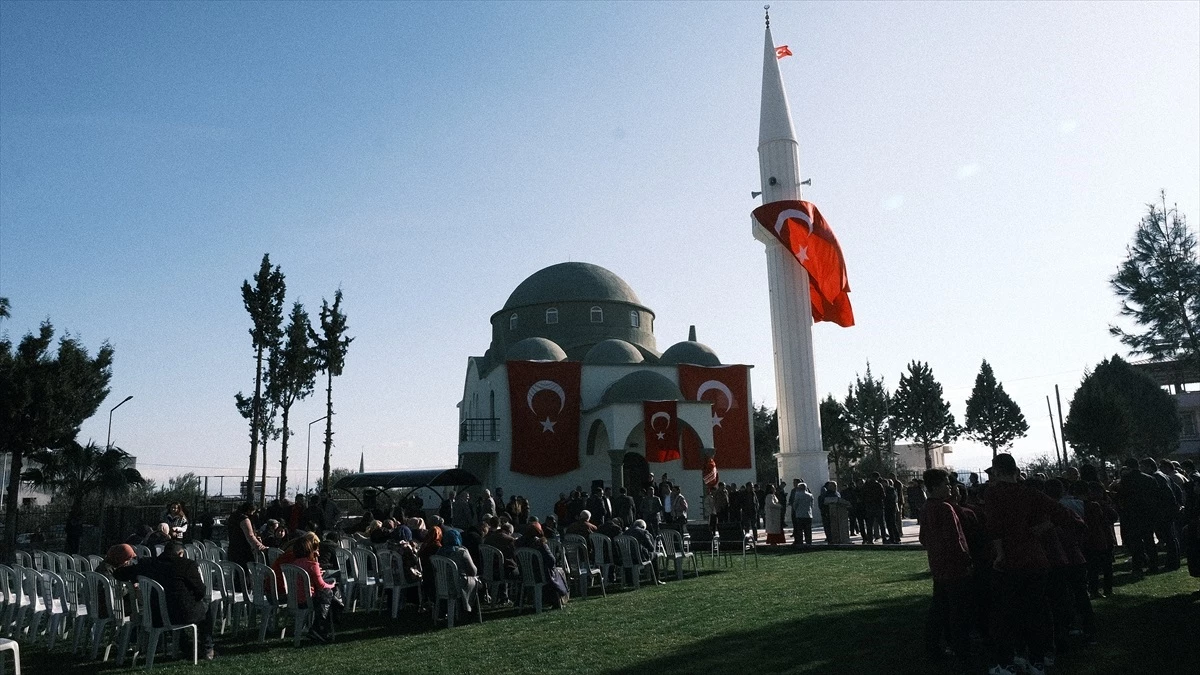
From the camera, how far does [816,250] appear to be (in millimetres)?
28312

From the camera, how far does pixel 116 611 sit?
27.2 ft

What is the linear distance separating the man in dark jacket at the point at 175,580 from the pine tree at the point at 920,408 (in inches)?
1866

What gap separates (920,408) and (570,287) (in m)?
23.5

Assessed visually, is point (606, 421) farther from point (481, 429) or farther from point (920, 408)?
point (920, 408)

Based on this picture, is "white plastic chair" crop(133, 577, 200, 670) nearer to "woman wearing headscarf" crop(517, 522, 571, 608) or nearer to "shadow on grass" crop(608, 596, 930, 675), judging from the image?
"woman wearing headscarf" crop(517, 522, 571, 608)

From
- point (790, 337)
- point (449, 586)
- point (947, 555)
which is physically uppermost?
point (790, 337)

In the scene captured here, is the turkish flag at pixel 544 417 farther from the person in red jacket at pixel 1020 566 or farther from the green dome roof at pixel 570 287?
the person in red jacket at pixel 1020 566

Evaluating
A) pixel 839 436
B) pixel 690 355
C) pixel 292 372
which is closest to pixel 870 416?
pixel 839 436

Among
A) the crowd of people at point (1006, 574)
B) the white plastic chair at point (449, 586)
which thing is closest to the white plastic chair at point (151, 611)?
the white plastic chair at point (449, 586)

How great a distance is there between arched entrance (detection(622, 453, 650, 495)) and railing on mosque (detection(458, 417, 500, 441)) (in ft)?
17.4

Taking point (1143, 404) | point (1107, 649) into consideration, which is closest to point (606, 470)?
point (1107, 649)

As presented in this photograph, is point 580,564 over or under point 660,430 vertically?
under

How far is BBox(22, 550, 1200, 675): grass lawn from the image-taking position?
6811mm

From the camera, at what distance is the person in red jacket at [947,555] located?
6215 mm
